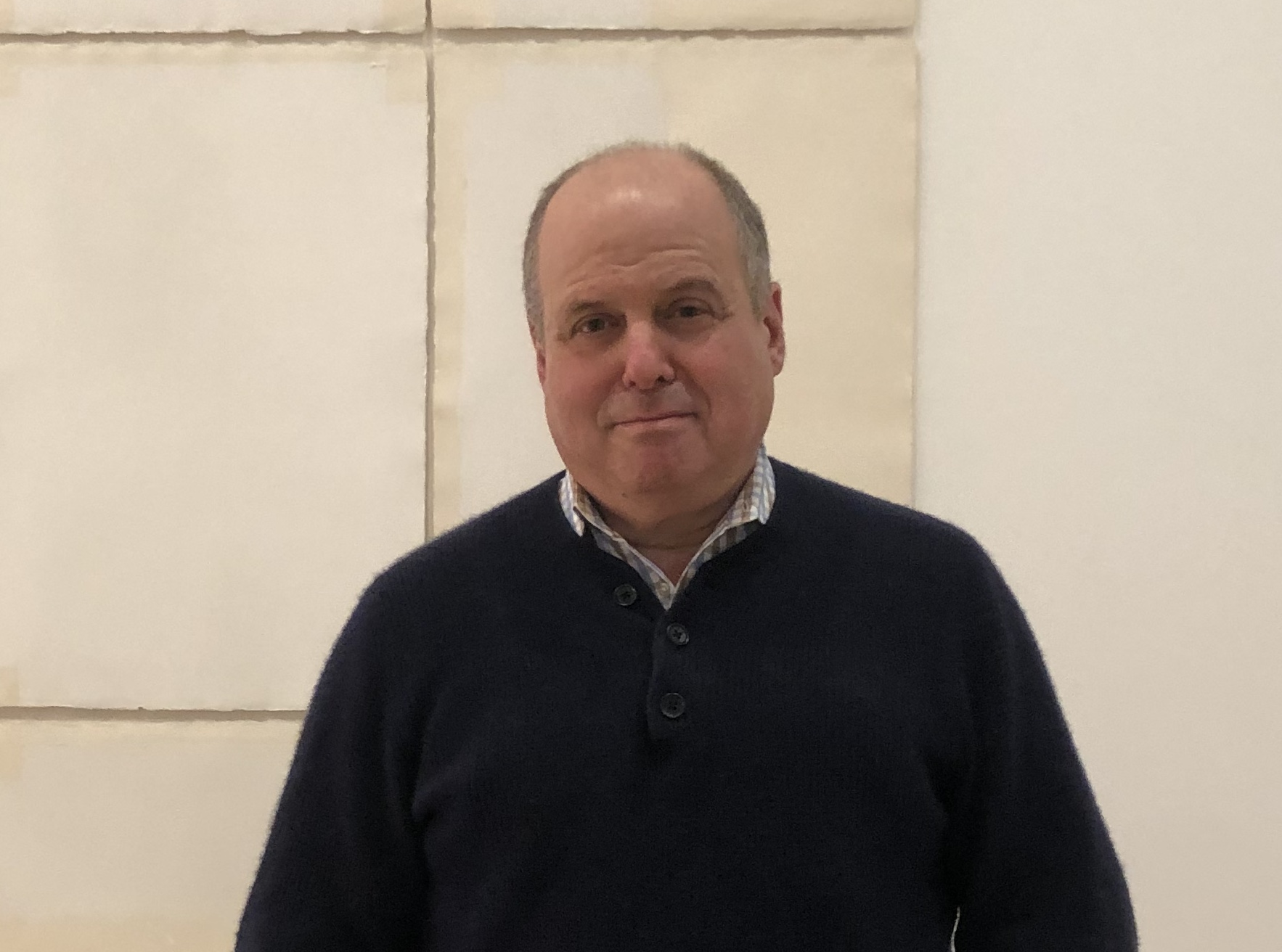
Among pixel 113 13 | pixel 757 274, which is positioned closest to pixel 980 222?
pixel 757 274

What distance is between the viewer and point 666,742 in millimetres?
878

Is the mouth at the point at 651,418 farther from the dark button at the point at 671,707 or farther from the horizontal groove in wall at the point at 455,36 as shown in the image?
the horizontal groove in wall at the point at 455,36

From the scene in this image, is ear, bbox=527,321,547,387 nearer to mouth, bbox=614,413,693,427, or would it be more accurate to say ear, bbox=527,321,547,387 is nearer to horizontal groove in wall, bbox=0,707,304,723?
mouth, bbox=614,413,693,427

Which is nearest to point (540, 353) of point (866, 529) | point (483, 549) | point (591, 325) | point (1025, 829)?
point (591, 325)

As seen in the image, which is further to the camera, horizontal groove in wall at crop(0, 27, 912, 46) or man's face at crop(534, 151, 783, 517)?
horizontal groove in wall at crop(0, 27, 912, 46)

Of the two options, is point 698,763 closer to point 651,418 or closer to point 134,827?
point 651,418

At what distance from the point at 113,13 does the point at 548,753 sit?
122cm

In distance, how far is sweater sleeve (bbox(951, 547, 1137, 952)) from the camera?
922mm

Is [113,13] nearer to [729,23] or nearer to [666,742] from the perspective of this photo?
[729,23]

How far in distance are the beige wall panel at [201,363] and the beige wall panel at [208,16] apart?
0.03 metres

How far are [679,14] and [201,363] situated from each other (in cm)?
81

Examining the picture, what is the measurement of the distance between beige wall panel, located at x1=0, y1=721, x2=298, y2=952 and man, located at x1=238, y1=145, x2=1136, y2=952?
513mm

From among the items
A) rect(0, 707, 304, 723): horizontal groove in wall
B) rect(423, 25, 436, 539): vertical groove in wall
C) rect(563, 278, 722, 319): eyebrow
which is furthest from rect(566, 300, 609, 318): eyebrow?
rect(0, 707, 304, 723): horizontal groove in wall

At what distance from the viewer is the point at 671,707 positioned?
0.87 meters
